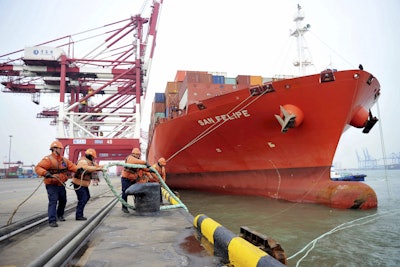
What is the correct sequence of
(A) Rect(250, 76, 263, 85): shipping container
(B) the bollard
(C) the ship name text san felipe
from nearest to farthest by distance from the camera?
(B) the bollard, (C) the ship name text san felipe, (A) Rect(250, 76, 263, 85): shipping container

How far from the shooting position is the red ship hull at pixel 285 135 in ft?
30.3

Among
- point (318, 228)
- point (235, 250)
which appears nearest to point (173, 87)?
point (318, 228)

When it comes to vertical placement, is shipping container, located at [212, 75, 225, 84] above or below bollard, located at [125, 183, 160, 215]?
above

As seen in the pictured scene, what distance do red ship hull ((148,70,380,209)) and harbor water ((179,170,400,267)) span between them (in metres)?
0.71

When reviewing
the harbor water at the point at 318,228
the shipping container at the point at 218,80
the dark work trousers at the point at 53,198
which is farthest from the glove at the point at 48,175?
the shipping container at the point at 218,80

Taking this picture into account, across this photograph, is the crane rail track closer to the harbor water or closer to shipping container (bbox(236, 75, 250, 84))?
the harbor water

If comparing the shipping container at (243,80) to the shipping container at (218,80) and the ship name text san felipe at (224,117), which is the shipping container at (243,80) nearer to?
the shipping container at (218,80)

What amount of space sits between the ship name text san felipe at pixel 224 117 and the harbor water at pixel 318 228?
11.4ft

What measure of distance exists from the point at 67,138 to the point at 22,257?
18.8 m

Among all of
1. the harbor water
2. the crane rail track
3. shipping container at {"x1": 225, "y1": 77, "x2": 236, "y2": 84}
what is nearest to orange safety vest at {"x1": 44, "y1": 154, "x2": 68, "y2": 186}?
the crane rail track

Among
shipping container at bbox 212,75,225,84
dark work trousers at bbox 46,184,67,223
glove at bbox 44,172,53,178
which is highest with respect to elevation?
shipping container at bbox 212,75,225,84

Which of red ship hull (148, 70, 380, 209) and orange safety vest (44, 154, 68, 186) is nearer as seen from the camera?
orange safety vest (44, 154, 68, 186)

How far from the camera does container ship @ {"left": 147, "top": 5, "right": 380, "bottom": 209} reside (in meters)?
9.24

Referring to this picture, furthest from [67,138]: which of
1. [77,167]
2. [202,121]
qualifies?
[77,167]
